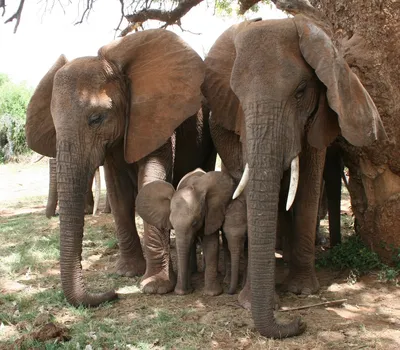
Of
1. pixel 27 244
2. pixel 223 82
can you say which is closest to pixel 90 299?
pixel 223 82

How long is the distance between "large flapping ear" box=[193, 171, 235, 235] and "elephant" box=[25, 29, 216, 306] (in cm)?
58

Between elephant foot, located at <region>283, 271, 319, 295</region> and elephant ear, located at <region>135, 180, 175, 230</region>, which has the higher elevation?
elephant ear, located at <region>135, 180, 175, 230</region>

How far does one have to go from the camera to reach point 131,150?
506cm

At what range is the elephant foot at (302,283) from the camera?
476 centimetres

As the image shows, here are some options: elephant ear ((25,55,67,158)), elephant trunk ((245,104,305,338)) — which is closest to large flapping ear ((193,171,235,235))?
elephant trunk ((245,104,305,338))

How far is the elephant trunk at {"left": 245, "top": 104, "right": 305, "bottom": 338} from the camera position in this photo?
367 cm

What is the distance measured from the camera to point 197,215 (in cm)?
457

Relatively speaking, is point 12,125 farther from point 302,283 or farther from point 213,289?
point 302,283

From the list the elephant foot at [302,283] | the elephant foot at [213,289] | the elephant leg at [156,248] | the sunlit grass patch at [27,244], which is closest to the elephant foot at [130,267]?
the elephant leg at [156,248]

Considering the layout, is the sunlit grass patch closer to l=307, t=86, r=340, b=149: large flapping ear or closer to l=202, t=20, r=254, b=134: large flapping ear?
l=202, t=20, r=254, b=134: large flapping ear

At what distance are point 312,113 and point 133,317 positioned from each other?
2136 mm

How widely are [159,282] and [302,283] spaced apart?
1.29 meters

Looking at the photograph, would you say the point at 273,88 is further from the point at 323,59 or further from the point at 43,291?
the point at 43,291

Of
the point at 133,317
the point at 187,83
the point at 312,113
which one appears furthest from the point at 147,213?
the point at 312,113
